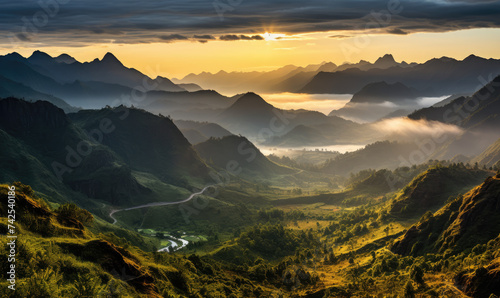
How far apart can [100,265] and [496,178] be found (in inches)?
5713

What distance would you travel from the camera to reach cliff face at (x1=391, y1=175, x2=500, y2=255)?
14525 cm

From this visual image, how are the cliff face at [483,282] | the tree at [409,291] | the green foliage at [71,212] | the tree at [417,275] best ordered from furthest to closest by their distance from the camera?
1. the tree at [417,275]
2. the tree at [409,291]
3. the cliff face at [483,282]
4. the green foliage at [71,212]

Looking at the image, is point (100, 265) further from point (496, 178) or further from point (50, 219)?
point (496, 178)

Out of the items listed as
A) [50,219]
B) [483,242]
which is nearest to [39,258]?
[50,219]

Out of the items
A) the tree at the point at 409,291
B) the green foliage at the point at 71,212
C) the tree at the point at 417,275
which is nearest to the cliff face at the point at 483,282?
the tree at the point at 409,291

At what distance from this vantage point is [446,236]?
510 feet

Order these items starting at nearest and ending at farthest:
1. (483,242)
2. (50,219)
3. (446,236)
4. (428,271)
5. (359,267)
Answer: (50,219), (428,271), (483,242), (446,236), (359,267)

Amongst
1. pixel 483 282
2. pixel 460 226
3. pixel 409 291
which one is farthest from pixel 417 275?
pixel 460 226

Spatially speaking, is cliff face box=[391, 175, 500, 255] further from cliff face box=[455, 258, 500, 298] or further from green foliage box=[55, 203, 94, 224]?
green foliage box=[55, 203, 94, 224]

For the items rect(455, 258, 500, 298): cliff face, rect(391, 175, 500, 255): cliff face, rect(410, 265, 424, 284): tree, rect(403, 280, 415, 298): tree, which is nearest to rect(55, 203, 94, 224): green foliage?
rect(403, 280, 415, 298): tree

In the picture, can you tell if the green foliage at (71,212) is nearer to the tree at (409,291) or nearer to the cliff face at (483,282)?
the tree at (409,291)

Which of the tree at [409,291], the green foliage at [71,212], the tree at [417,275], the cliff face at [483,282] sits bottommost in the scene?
the tree at [409,291]

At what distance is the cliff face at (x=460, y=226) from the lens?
14525cm

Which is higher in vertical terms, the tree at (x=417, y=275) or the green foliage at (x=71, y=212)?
the green foliage at (x=71, y=212)
